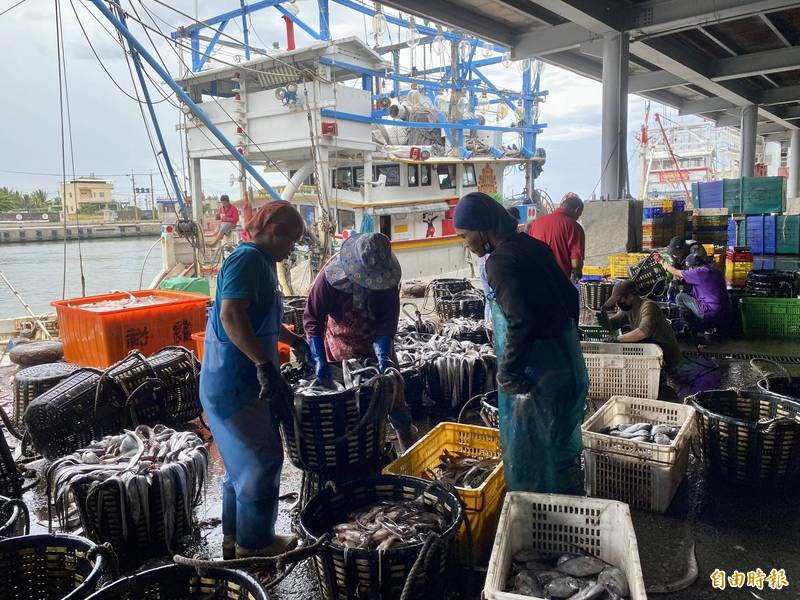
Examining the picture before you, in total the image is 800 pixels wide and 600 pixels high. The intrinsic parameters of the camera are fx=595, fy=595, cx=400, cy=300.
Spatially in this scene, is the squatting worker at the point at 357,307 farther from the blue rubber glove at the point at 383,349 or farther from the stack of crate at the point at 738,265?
the stack of crate at the point at 738,265

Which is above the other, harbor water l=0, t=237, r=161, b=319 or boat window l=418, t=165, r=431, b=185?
boat window l=418, t=165, r=431, b=185

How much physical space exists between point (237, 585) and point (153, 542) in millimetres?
1209

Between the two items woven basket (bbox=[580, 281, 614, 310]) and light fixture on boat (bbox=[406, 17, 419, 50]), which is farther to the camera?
light fixture on boat (bbox=[406, 17, 419, 50])

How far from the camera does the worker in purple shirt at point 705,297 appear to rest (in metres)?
6.76

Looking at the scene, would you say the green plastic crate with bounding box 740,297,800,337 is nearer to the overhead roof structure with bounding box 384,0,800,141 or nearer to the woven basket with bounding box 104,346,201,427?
the overhead roof structure with bounding box 384,0,800,141

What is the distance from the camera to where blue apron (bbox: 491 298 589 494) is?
287 centimetres

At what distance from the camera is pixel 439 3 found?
8914 millimetres

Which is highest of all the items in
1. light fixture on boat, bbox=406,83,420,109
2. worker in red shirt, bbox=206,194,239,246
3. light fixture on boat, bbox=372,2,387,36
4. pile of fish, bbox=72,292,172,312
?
light fixture on boat, bbox=372,2,387,36

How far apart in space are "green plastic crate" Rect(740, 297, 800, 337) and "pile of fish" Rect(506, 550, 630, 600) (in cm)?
601

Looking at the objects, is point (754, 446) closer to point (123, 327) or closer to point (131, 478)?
point (131, 478)

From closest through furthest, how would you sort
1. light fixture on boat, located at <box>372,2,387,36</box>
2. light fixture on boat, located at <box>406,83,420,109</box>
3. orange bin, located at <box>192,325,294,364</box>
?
1. orange bin, located at <box>192,325,294,364</box>
2. light fixture on boat, located at <box>372,2,387,36</box>
3. light fixture on boat, located at <box>406,83,420,109</box>

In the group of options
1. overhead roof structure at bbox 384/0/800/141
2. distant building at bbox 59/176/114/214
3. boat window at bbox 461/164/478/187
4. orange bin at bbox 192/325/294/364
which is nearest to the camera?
orange bin at bbox 192/325/294/364

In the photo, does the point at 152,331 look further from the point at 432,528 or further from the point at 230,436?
the point at 432,528

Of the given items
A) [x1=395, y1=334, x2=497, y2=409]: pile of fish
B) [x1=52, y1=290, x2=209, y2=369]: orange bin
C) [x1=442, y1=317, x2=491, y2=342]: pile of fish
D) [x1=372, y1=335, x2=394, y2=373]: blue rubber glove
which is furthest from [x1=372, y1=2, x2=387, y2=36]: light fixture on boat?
[x1=372, y1=335, x2=394, y2=373]: blue rubber glove
